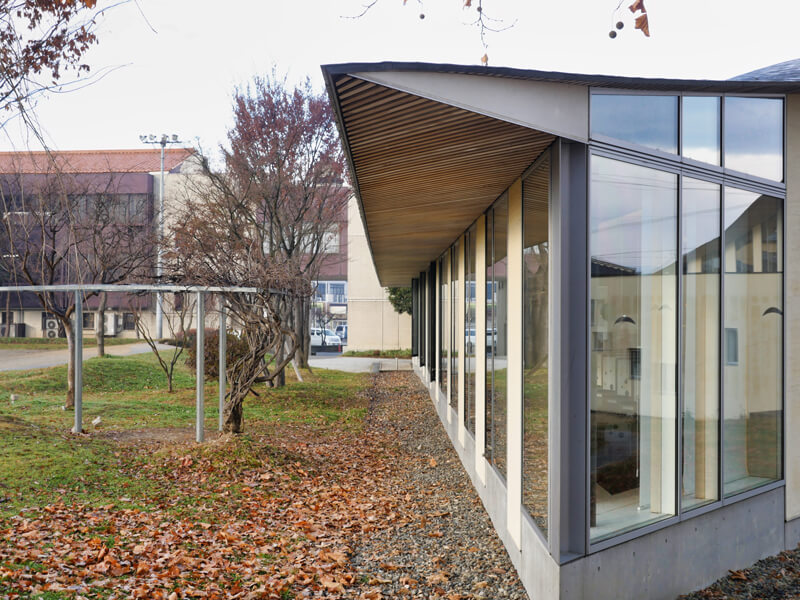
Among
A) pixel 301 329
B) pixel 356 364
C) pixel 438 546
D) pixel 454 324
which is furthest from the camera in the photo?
pixel 356 364

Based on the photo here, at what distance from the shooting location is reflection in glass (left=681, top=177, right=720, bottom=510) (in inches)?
191

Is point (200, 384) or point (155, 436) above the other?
point (200, 384)

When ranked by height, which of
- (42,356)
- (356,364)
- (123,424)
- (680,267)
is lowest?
(356,364)

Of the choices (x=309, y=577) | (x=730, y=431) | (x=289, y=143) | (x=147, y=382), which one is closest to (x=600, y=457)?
(x=730, y=431)

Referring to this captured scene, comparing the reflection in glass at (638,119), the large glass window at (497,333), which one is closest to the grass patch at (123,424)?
the large glass window at (497,333)

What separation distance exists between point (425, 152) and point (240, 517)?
408 cm

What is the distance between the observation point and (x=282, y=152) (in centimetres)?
1725

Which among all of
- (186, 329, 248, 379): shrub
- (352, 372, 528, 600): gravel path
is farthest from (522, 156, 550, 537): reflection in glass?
(186, 329, 248, 379): shrub

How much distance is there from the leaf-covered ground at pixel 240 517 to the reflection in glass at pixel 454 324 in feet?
3.10

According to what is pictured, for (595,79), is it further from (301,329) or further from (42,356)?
(42,356)

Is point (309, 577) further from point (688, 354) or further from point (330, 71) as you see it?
point (330, 71)

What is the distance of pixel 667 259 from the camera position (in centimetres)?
466

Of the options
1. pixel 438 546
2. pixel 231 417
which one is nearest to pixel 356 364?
pixel 231 417

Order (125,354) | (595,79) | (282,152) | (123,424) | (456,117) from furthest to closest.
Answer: (125,354) < (282,152) < (123,424) < (595,79) < (456,117)
